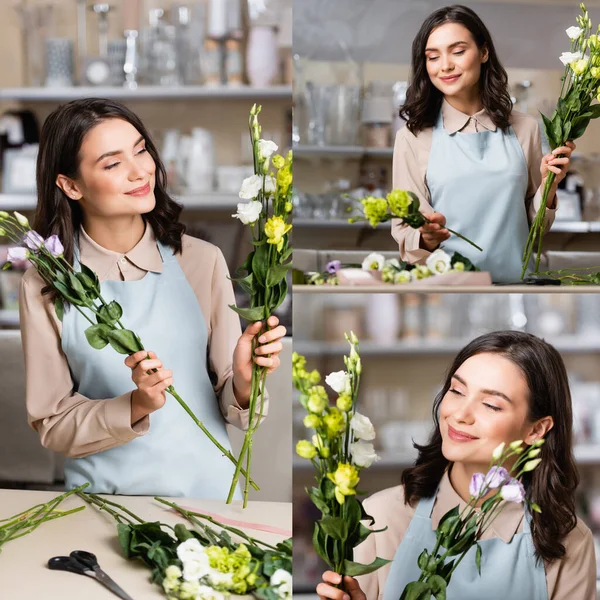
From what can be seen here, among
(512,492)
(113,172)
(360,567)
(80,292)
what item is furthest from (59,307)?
(512,492)

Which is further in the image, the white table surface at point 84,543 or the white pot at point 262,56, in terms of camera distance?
the white pot at point 262,56

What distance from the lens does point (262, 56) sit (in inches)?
45.5

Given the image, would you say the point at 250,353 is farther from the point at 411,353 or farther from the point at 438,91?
the point at 438,91

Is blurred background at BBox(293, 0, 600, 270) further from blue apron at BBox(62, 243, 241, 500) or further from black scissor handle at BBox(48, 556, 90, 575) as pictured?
black scissor handle at BBox(48, 556, 90, 575)

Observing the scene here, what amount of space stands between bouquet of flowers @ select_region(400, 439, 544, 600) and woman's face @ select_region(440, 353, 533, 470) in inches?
0.7

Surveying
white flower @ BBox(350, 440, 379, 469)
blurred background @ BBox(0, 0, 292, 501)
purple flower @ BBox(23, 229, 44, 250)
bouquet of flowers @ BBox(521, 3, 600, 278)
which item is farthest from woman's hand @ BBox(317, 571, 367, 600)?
purple flower @ BBox(23, 229, 44, 250)

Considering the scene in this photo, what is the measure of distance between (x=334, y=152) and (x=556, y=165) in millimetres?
242

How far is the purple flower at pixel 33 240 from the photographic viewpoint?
986 mm

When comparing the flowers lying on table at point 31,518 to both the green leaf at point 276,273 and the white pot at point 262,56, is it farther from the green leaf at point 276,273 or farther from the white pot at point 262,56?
the white pot at point 262,56

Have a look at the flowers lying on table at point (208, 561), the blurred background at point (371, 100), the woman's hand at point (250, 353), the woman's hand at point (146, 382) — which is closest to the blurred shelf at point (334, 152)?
the blurred background at point (371, 100)

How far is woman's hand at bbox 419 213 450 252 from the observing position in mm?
852

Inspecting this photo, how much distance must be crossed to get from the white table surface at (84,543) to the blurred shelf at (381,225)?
1.20ft

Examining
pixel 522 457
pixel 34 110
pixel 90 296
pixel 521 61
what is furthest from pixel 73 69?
pixel 522 457

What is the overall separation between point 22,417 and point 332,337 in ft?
1.83
